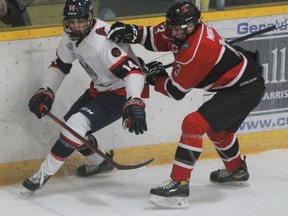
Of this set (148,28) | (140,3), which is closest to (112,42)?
(148,28)

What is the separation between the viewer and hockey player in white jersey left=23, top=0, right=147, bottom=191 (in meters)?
4.53

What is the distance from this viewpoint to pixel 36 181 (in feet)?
15.4

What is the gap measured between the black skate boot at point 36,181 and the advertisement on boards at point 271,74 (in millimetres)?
1382

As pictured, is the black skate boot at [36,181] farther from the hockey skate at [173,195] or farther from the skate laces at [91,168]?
the hockey skate at [173,195]

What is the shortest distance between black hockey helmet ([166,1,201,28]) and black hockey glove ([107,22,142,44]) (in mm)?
273

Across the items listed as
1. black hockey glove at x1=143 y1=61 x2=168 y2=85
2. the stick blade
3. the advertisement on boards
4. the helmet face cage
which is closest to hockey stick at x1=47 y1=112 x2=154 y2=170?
the stick blade

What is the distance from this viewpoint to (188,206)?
4637 millimetres

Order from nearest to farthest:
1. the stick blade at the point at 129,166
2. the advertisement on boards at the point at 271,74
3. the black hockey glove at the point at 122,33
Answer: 1. the black hockey glove at the point at 122,33
2. the stick blade at the point at 129,166
3. the advertisement on boards at the point at 271,74

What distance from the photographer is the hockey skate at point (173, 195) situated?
4.58 meters

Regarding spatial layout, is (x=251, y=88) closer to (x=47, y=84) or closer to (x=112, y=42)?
(x=112, y=42)

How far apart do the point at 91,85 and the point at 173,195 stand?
0.75 m

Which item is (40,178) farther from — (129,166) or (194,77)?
(194,77)

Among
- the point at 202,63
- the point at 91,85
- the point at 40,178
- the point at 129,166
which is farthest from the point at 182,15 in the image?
the point at 40,178

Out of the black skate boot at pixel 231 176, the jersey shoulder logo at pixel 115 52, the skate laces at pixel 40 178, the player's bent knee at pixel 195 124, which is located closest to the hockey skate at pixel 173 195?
the player's bent knee at pixel 195 124
